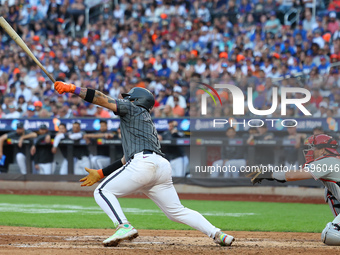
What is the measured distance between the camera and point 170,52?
18125mm

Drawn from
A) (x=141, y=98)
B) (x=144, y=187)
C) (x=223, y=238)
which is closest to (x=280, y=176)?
(x=223, y=238)

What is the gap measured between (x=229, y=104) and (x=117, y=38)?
23.0 feet

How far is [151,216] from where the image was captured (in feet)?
34.2

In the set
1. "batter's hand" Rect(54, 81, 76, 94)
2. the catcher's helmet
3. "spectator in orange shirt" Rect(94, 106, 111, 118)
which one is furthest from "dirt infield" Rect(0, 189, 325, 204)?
"batter's hand" Rect(54, 81, 76, 94)

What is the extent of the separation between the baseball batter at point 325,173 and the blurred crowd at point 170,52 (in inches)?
259

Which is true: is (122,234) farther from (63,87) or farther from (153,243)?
(63,87)

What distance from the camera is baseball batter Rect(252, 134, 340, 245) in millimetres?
6418

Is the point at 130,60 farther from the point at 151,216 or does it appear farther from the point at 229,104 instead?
the point at 151,216

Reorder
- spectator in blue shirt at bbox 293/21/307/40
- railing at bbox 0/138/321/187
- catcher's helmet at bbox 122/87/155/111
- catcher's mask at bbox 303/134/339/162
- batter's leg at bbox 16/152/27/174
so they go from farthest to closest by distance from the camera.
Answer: spectator in blue shirt at bbox 293/21/307/40 → batter's leg at bbox 16/152/27/174 → railing at bbox 0/138/321/187 → catcher's mask at bbox 303/134/339/162 → catcher's helmet at bbox 122/87/155/111

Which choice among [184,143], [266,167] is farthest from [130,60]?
[266,167]

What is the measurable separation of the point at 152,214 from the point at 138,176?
15.8 feet

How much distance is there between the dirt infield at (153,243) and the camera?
19.9 ft

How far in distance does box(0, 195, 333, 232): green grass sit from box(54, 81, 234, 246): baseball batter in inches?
104

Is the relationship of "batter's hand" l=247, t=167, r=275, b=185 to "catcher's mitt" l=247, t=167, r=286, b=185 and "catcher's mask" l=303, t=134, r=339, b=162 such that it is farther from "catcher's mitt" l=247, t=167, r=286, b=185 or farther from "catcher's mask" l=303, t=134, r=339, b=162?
"catcher's mask" l=303, t=134, r=339, b=162
